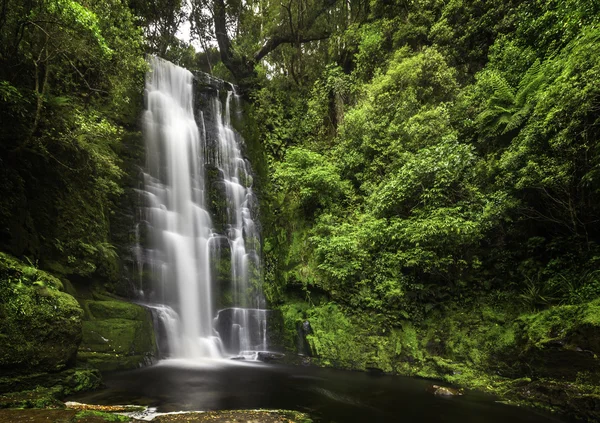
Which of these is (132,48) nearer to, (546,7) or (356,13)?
(546,7)

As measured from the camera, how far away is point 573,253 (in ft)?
29.3

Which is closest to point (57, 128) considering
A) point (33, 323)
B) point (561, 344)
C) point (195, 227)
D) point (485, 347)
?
point (33, 323)

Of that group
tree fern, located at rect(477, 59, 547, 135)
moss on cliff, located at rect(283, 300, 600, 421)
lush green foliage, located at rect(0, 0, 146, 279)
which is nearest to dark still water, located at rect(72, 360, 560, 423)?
moss on cliff, located at rect(283, 300, 600, 421)

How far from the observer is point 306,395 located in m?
8.24

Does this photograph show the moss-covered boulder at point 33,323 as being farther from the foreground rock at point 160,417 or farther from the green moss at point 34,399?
the foreground rock at point 160,417

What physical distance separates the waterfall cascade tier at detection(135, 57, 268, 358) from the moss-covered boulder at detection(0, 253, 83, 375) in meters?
4.31

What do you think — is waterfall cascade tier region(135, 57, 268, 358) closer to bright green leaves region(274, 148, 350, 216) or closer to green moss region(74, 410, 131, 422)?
bright green leaves region(274, 148, 350, 216)

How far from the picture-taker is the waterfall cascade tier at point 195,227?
42.5 feet

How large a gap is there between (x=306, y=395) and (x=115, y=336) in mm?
5748

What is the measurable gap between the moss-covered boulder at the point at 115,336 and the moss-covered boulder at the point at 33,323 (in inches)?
62.1

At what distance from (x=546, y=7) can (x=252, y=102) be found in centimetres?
1586

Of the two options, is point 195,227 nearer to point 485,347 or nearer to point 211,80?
point 211,80

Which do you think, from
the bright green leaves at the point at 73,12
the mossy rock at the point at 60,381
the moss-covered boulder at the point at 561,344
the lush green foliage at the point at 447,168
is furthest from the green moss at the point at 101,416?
the moss-covered boulder at the point at 561,344

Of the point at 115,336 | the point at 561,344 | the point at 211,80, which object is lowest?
the point at 561,344
